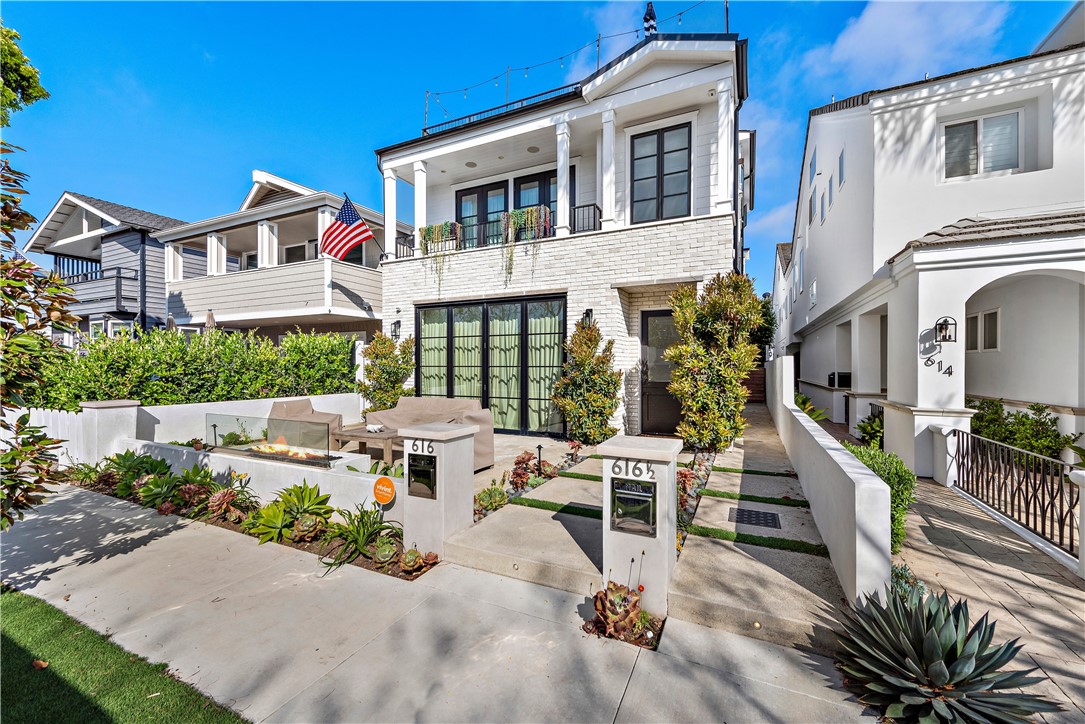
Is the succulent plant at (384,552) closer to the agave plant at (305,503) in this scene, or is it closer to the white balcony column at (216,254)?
the agave plant at (305,503)

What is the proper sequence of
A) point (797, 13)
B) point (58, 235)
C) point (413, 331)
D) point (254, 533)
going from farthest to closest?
1. point (58, 235)
2. point (413, 331)
3. point (797, 13)
4. point (254, 533)

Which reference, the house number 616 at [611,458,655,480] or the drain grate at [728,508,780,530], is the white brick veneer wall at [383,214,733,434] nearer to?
the drain grate at [728,508,780,530]

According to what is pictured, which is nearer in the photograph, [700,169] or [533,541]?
[533,541]

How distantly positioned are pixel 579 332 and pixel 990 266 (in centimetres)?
634

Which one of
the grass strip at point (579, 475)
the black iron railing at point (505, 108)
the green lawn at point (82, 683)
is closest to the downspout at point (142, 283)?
the black iron railing at point (505, 108)

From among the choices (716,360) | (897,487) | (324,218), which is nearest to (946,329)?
(716,360)

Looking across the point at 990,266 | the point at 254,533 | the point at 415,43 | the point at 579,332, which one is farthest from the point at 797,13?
the point at 254,533

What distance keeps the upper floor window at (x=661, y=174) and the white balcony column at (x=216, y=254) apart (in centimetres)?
1383

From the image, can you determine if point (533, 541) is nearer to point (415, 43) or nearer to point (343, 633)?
point (343, 633)

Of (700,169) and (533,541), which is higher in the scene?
(700,169)

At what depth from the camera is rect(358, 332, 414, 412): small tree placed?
425 inches

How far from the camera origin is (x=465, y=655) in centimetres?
269

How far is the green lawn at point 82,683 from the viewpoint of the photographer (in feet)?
7.32

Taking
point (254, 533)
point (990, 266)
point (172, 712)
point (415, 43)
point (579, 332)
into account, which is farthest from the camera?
point (415, 43)
